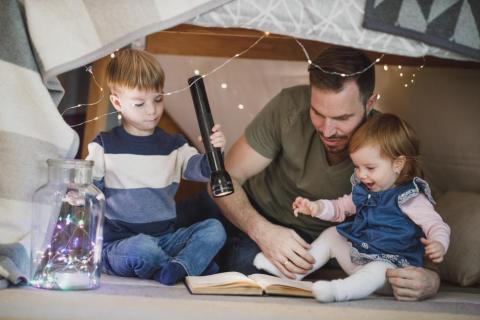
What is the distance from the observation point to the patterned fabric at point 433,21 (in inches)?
60.6

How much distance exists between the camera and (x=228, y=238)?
7.15 ft

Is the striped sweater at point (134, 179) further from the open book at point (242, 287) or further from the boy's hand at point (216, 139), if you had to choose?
the open book at point (242, 287)

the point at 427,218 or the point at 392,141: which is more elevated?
the point at 392,141

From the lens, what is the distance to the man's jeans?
2039mm

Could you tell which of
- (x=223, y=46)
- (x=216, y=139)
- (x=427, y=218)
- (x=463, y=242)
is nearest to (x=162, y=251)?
(x=216, y=139)

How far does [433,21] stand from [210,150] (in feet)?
1.94

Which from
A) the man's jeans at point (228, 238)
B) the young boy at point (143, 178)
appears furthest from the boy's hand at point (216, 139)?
the man's jeans at point (228, 238)

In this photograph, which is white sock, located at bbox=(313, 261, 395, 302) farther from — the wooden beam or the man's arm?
the wooden beam

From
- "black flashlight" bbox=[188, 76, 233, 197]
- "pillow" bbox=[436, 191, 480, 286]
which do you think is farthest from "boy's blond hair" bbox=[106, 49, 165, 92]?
"pillow" bbox=[436, 191, 480, 286]

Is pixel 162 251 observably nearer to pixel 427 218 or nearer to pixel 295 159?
pixel 295 159

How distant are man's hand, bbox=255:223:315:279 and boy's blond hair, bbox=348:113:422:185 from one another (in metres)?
0.27

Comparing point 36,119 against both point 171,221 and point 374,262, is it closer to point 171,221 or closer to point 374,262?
point 171,221

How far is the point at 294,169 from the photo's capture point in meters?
2.15

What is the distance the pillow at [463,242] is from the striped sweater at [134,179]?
0.71 metres
